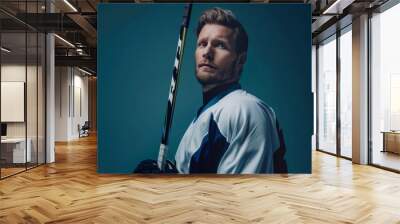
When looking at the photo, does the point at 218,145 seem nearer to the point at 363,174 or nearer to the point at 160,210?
the point at 160,210

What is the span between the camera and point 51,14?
26.1ft

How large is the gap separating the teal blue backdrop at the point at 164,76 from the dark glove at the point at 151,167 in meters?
0.09

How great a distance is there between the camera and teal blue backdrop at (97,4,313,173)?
6.57 meters

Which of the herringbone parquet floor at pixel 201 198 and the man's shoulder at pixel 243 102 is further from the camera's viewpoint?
the man's shoulder at pixel 243 102

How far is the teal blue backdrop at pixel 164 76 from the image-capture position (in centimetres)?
657

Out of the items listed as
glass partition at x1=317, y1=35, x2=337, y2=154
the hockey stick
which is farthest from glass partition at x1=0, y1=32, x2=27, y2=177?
glass partition at x1=317, y1=35, x2=337, y2=154

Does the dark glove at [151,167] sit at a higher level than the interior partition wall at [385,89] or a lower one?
lower

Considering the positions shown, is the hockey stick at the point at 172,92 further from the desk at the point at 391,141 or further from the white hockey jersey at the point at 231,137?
the desk at the point at 391,141

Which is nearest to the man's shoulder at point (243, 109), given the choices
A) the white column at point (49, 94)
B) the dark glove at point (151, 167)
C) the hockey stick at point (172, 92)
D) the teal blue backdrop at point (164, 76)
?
the teal blue backdrop at point (164, 76)

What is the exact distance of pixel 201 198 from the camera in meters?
4.96

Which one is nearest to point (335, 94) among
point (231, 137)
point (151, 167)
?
point (231, 137)

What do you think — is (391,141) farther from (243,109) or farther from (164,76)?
(164,76)

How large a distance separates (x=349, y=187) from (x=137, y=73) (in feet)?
12.7

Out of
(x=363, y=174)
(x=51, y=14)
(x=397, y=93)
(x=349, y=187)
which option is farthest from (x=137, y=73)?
(x=397, y=93)
